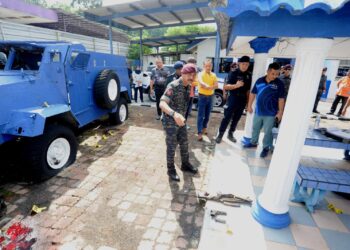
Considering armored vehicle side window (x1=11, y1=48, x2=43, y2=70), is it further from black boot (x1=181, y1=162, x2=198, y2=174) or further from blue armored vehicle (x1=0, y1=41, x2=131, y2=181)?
black boot (x1=181, y1=162, x2=198, y2=174)

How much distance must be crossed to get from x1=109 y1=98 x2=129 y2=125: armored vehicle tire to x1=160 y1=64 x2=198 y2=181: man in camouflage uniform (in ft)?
9.92

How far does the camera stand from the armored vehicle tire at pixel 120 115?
5.82 metres

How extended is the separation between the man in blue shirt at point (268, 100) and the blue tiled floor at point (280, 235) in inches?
78.8

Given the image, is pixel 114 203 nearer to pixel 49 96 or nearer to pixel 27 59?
pixel 49 96

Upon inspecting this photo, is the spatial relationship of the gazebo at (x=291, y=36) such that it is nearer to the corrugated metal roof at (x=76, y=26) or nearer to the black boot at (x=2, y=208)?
the black boot at (x=2, y=208)

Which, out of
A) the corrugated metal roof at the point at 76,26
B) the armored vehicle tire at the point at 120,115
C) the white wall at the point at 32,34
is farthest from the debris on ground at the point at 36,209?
the corrugated metal roof at the point at 76,26

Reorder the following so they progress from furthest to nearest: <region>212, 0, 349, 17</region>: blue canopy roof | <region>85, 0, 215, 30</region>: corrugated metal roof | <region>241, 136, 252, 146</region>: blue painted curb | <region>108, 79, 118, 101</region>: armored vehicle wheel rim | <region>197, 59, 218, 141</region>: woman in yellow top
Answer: <region>85, 0, 215, 30</region>: corrugated metal roof
<region>108, 79, 118, 101</region>: armored vehicle wheel rim
<region>241, 136, 252, 146</region>: blue painted curb
<region>197, 59, 218, 141</region>: woman in yellow top
<region>212, 0, 349, 17</region>: blue canopy roof

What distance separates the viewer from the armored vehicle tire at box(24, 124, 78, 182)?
2900mm

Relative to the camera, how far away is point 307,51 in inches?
73.9

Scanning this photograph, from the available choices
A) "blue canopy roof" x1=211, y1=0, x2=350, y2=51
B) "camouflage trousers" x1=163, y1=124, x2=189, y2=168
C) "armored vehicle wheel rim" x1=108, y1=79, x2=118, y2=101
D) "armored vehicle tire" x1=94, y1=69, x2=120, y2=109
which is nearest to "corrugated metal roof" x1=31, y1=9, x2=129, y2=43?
"armored vehicle wheel rim" x1=108, y1=79, x2=118, y2=101

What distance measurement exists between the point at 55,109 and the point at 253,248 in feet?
10.9

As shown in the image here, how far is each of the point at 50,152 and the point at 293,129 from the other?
337 cm

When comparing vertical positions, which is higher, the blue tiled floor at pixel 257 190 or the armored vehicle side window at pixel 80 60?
the armored vehicle side window at pixel 80 60

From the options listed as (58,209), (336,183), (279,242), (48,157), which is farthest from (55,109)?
(336,183)
